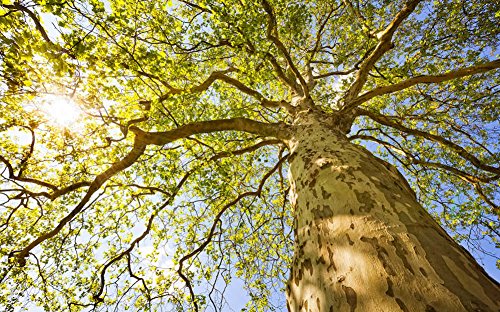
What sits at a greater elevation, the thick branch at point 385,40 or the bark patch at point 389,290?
the thick branch at point 385,40

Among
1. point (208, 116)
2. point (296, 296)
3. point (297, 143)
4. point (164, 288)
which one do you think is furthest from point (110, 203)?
point (296, 296)

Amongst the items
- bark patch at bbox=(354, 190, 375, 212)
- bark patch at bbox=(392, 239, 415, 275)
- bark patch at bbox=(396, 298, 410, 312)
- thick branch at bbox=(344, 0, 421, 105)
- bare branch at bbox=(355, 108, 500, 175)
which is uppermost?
thick branch at bbox=(344, 0, 421, 105)

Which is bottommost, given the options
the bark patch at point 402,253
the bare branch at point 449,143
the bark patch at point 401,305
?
the bark patch at point 401,305

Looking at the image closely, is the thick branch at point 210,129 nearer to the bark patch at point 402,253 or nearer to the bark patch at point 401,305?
the bark patch at point 402,253

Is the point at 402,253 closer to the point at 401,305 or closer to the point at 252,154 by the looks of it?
the point at 401,305

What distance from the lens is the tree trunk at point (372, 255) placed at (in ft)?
3.40

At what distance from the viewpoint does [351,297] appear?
1.13m

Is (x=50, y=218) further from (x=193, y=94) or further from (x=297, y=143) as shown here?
(x=297, y=143)

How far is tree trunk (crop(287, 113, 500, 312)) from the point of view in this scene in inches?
40.8

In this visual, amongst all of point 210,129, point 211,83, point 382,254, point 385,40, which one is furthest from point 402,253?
point 211,83

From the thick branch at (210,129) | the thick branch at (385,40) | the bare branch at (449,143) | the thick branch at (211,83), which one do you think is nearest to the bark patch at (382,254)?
the thick branch at (210,129)

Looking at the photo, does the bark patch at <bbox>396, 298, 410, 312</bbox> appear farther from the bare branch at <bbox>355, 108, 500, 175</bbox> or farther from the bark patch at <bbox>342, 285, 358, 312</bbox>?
the bare branch at <bbox>355, 108, 500, 175</bbox>

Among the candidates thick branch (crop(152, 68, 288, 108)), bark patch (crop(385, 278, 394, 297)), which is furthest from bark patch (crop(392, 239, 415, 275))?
thick branch (crop(152, 68, 288, 108))

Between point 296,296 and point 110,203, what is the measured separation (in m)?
5.58
